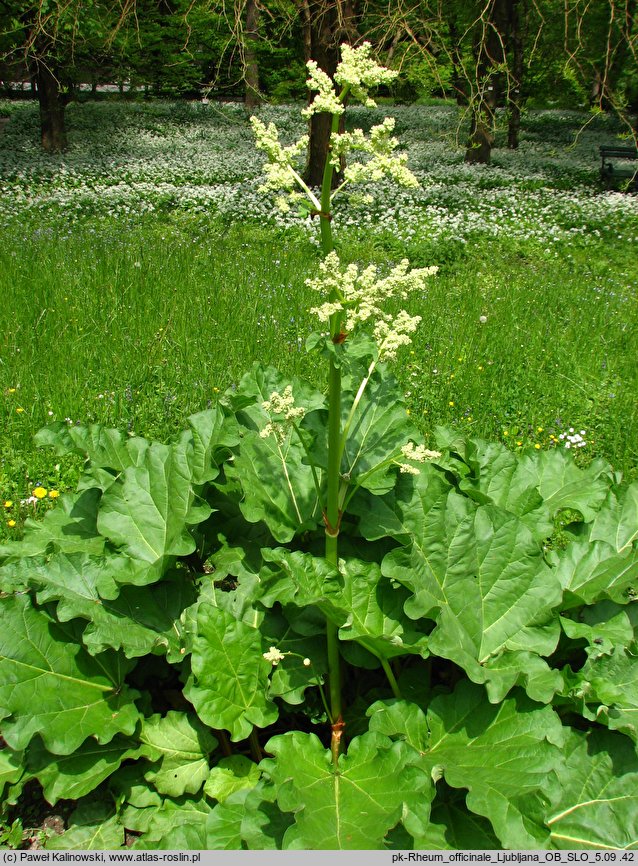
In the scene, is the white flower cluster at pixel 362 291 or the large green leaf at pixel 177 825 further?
the large green leaf at pixel 177 825

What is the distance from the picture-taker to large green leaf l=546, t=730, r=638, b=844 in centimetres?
191

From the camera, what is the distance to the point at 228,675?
2180mm

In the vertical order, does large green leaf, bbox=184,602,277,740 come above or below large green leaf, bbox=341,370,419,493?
below

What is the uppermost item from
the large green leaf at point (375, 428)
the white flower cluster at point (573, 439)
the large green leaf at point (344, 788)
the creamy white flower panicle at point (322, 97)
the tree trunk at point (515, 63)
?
the tree trunk at point (515, 63)

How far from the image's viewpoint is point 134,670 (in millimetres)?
2473

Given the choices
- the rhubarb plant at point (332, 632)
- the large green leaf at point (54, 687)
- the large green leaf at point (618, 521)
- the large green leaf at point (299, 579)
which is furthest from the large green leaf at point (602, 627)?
the large green leaf at point (54, 687)

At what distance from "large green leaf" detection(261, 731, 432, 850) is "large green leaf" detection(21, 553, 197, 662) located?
492mm

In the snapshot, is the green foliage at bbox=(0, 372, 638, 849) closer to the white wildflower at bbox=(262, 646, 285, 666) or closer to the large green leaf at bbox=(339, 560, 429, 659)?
the large green leaf at bbox=(339, 560, 429, 659)

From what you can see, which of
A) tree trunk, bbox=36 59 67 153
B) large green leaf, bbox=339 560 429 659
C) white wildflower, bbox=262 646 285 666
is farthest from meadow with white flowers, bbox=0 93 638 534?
tree trunk, bbox=36 59 67 153

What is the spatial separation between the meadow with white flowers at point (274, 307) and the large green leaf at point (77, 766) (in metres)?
1.44

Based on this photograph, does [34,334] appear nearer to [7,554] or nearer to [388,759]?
[7,554]

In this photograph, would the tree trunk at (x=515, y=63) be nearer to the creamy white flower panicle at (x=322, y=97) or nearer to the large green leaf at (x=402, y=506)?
the large green leaf at (x=402, y=506)

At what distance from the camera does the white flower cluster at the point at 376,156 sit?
1763mm

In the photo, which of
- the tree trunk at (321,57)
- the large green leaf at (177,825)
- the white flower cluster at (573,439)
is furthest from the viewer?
the tree trunk at (321,57)
